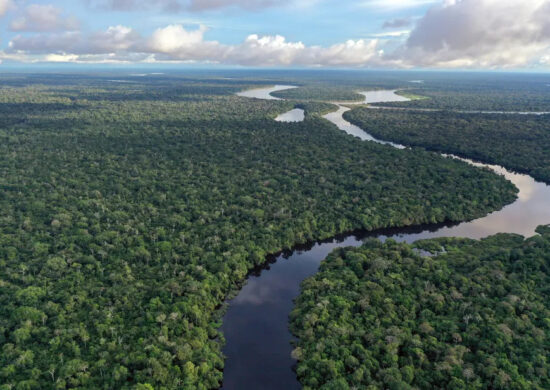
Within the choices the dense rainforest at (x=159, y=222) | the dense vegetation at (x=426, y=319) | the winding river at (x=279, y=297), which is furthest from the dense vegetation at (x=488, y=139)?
the dense vegetation at (x=426, y=319)

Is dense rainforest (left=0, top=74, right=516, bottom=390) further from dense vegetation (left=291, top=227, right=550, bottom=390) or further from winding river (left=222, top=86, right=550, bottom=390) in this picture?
dense vegetation (left=291, top=227, right=550, bottom=390)

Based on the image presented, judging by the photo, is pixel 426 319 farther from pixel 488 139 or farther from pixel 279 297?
pixel 488 139

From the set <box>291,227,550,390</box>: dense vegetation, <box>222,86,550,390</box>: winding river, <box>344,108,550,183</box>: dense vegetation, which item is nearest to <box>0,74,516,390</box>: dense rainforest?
<box>222,86,550,390</box>: winding river

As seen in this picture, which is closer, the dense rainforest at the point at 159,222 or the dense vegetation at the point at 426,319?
the dense vegetation at the point at 426,319

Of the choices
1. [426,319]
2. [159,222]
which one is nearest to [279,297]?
[426,319]

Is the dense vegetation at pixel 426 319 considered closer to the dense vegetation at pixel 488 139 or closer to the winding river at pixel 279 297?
the winding river at pixel 279 297

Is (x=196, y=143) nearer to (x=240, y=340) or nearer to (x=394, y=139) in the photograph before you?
(x=394, y=139)
